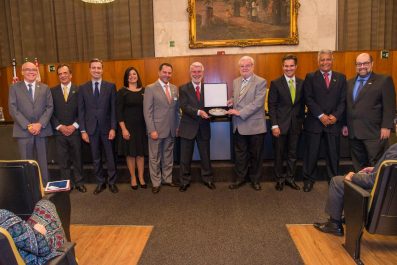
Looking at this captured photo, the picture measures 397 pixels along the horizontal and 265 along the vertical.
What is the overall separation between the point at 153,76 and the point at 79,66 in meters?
1.41

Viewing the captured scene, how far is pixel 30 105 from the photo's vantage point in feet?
13.3

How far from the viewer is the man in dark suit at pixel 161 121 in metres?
4.19

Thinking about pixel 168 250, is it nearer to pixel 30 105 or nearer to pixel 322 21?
pixel 30 105

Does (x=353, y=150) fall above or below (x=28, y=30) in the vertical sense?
below

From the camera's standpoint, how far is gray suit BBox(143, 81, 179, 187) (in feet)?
13.7

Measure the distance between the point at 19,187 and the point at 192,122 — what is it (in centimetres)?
232

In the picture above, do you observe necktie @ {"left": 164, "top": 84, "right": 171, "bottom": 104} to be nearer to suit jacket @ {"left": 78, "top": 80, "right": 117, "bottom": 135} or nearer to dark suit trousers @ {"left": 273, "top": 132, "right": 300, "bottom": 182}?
suit jacket @ {"left": 78, "top": 80, "right": 117, "bottom": 135}

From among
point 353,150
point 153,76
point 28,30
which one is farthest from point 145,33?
point 353,150

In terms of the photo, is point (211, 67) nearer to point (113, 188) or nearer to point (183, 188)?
point (183, 188)

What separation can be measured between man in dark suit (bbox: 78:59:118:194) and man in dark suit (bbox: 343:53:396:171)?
111 inches

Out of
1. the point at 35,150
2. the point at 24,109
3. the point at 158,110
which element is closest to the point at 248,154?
the point at 158,110

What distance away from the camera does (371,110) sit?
11.9ft

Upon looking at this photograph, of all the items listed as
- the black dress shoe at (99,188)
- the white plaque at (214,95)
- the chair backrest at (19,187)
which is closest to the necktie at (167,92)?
the white plaque at (214,95)

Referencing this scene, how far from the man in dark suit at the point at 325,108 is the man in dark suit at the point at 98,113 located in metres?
2.38
